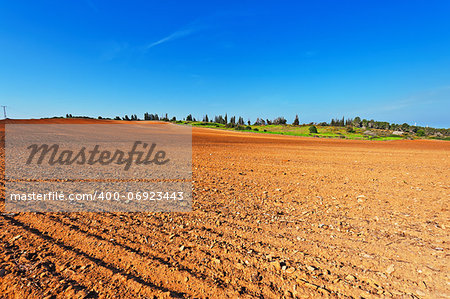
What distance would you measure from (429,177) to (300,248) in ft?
33.5

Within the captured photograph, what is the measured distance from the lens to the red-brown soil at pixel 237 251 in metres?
2.62

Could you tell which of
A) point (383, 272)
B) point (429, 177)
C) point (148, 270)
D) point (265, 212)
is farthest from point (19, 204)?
point (429, 177)

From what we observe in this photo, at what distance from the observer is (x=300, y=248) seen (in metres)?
3.53

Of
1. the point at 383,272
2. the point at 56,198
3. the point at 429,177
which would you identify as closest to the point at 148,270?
the point at 383,272

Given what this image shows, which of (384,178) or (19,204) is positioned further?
(384,178)

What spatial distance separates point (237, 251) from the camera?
342 centimetres

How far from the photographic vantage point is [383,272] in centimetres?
293

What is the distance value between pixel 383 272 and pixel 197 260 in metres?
2.92

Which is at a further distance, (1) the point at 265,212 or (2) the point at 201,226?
(1) the point at 265,212

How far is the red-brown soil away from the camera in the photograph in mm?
2615

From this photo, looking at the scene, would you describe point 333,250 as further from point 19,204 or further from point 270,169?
point 19,204

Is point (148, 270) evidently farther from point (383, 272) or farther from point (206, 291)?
point (383, 272)

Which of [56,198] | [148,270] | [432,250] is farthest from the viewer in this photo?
[56,198]

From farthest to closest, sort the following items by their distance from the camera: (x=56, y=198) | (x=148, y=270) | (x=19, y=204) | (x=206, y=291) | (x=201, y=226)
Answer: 1. (x=56, y=198)
2. (x=19, y=204)
3. (x=201, y=226)
4. (x=148, y=270)
5. (x=206, y=291)
